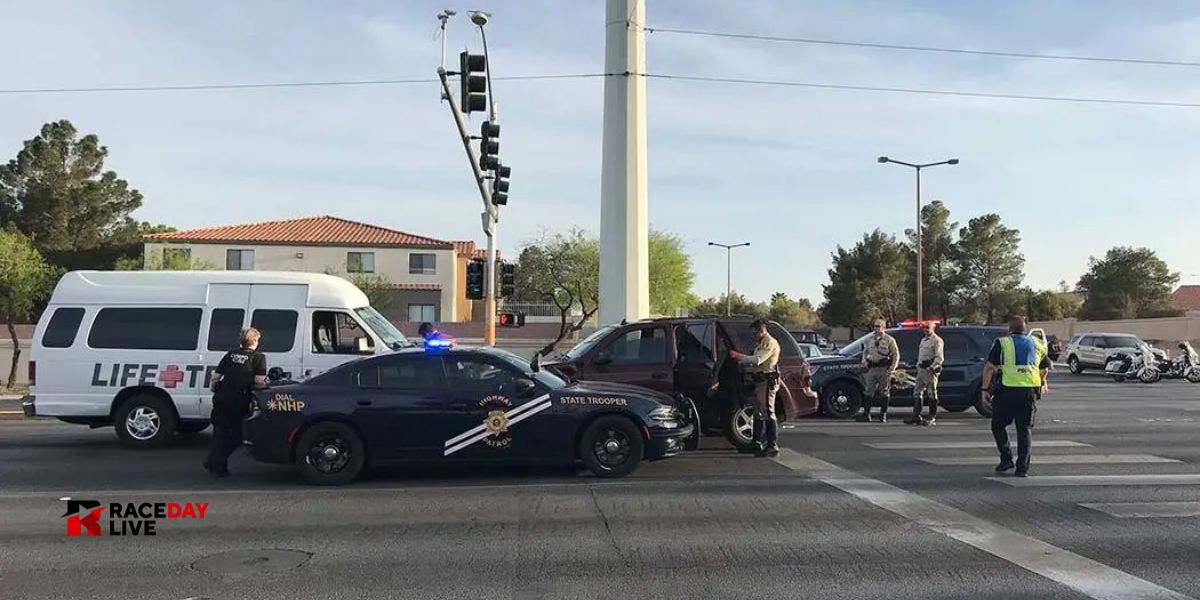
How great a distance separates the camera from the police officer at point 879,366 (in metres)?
14.9

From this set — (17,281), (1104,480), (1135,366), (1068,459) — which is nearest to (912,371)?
(1068,459)

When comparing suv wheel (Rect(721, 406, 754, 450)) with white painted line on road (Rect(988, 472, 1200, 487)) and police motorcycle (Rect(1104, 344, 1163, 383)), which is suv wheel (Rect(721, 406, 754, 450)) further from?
police motorcycle (Rect(1104, 344, 1163, 383))

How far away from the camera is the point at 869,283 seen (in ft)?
230

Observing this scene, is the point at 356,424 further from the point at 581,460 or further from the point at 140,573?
the point at 140,573

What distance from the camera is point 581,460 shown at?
374 inches

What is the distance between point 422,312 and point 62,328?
42.1m

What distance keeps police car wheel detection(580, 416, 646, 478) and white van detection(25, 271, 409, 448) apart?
4.04 metres

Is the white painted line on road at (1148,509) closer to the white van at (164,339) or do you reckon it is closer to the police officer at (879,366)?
the police officer at (879,366)

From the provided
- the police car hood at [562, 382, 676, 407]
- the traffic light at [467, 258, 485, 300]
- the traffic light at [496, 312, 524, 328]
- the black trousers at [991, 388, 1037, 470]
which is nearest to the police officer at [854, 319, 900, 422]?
the black trousers at [991, 388, 1037, 470]

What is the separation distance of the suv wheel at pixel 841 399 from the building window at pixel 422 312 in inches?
1572

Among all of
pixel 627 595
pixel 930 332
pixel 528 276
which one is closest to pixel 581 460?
pixel 627 595

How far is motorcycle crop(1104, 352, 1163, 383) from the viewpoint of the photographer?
97.6 ft

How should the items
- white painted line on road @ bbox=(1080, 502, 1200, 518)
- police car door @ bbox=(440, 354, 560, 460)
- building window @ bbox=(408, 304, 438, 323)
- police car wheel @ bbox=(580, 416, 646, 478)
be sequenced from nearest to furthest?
white painted line on road @ bbox=(1080, 502, 1200, 518) < police car door @ bbox=(440, 354, 560, 460) < police car wheel @ bbox=(580, 416, 646, 478) < building window @ bbox=(408, 304, 438, 323)

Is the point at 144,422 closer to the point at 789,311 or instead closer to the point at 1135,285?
the point at 1135,285
